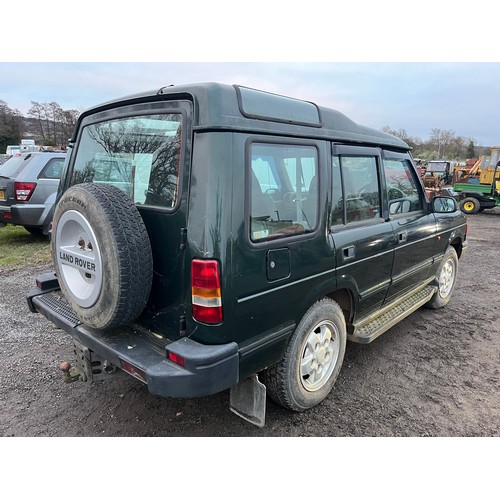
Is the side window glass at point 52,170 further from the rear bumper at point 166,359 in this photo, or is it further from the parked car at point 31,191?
the rear bumper at point 166,359

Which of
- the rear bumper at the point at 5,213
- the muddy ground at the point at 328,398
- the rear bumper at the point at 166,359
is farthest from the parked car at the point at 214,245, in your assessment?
the rear bumper at the point at 5,213

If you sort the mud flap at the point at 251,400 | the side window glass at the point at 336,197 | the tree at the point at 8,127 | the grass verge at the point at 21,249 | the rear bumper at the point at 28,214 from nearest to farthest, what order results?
the mud flap at the point at 251,400
the side window glass at the point at 336,197
the grass verge at the point at 21,249
the rear bumper at the point at 28,214
the tree at the point at 8,127

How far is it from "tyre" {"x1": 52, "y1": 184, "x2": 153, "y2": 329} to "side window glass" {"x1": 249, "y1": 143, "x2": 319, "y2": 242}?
63 cm

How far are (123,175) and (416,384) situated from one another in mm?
2731

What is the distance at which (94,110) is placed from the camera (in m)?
2.73

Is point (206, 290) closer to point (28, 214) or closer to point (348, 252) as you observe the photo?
point (348, 252)

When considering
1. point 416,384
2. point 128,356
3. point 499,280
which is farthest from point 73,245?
point 499,280

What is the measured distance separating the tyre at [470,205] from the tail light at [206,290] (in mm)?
15340

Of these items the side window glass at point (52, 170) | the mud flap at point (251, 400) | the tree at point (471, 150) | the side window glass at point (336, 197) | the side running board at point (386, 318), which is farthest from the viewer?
the tree at point (471, 150)

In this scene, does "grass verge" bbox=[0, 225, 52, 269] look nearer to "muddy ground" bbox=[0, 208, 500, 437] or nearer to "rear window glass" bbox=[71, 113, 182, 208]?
"muddy ground" bbox=[0, 208, 500, 437]

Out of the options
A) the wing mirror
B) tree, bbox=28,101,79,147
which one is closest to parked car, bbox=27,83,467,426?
the wing mirror

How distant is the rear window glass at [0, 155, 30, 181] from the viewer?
751cm

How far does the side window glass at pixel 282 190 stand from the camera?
216 cm

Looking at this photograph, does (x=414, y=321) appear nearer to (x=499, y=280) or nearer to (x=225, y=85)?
(x=499, y=280)
